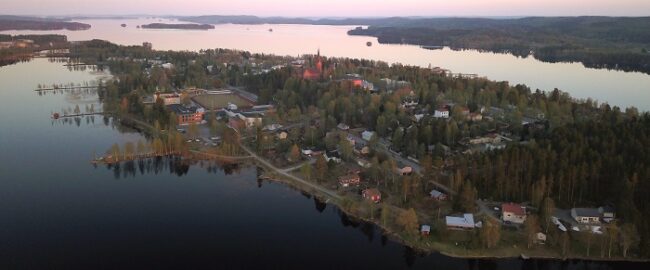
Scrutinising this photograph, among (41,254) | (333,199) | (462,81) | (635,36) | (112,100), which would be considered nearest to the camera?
(41,254)

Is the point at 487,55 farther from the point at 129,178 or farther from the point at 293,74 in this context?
the point at 129,178

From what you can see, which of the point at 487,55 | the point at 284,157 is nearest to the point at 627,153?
the point at 284,157

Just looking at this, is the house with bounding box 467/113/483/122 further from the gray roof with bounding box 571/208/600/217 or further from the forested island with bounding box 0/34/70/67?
the forested island with bounding box 0/34/70/67

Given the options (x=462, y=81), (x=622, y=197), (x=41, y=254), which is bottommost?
(x=41, y=254)

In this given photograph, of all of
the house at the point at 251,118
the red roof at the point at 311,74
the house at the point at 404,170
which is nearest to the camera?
the house at the point at 404,170

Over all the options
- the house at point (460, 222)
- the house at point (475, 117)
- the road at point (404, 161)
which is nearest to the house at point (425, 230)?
the house at point (460, 222)

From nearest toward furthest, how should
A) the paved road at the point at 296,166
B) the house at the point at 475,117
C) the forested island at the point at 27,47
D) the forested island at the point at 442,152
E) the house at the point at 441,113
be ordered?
the forested island at the point at 442,152, the paved road at the point at 296,166, the house at the point at 475,117, the house at the point at 441,113, the forested island at the point at 27,47

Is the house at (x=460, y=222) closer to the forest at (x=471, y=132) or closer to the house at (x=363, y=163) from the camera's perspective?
the forest at (x=471, y=132)
